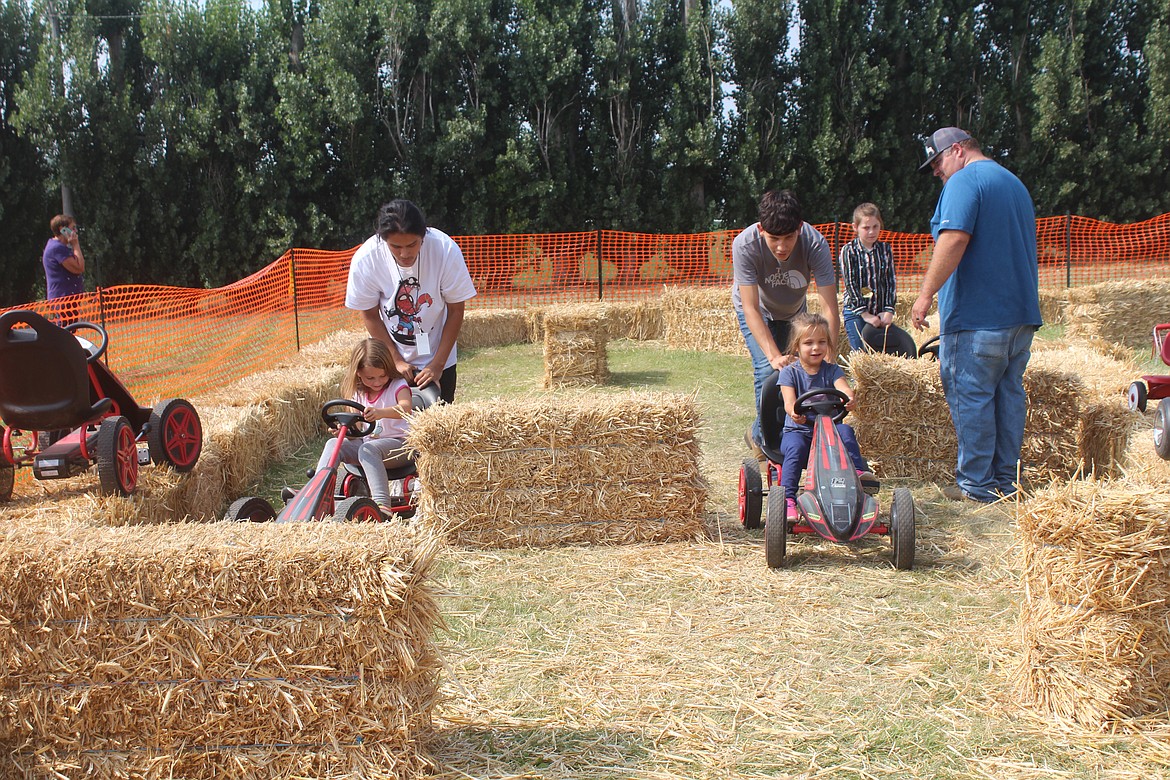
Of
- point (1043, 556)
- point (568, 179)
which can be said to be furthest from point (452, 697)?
point (568, 179)

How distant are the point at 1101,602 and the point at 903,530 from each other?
1467 millimetres

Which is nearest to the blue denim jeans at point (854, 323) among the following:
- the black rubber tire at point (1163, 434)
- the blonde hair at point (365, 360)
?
the black rubber tire at point (1163, 434)

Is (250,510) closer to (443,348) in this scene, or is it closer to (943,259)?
(443,348)

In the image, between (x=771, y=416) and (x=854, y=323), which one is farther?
(x=854, y=323)

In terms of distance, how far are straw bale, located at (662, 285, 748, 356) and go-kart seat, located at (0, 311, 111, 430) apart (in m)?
9.13

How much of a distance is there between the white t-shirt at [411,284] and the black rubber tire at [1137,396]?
4.00 meters

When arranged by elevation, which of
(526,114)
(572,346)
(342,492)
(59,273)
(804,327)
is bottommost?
(342,492)

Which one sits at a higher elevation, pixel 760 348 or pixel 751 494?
pixel 760 348

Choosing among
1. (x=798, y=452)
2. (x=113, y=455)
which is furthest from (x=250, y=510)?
(x=798, y=452)

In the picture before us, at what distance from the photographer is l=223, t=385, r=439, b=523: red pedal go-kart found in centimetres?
430

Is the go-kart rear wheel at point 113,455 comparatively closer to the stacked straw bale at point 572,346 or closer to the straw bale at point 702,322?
the stacked straw bale at point 572,346

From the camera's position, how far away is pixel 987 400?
5.20m

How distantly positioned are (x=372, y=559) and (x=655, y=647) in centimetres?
146

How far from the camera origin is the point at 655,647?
143 inches
